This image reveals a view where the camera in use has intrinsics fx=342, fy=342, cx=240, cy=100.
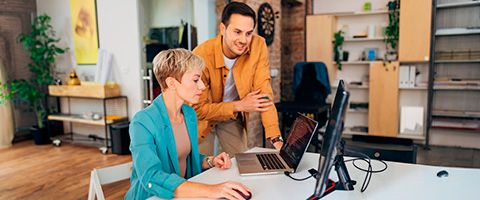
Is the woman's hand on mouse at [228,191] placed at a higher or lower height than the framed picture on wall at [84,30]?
lower

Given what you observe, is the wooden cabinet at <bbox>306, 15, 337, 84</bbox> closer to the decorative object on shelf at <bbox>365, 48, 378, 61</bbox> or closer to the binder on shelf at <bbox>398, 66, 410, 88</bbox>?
the decorative object on shelf at <bbox>365, 48, 378, 61</bbox>

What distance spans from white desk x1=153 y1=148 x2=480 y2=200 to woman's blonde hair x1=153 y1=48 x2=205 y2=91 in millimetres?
470

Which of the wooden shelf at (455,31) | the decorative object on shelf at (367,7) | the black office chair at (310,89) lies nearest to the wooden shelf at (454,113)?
the wooden shelf at (455,31)

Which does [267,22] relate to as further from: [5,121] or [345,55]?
[5,121]

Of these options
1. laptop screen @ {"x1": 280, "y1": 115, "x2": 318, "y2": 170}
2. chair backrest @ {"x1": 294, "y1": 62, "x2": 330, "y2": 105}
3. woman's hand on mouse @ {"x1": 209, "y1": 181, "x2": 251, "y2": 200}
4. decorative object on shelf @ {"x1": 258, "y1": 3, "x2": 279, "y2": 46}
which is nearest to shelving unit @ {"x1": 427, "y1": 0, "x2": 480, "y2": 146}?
chair backrest @ {"x1": 294, "y1": 62, "x2": 330, "y2": 105}

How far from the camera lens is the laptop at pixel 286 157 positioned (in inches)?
59.2

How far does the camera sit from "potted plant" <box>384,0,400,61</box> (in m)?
4.98

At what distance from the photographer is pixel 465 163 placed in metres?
4.14

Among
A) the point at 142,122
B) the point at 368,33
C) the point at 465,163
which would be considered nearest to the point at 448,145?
the point at 465,163

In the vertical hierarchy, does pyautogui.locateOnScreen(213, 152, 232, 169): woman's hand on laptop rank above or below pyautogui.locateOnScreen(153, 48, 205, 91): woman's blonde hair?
below

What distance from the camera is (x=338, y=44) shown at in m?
5.33

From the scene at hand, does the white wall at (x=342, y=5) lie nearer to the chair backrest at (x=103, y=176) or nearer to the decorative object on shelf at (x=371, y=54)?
the decorative object on shelf at (x=371, y=54)

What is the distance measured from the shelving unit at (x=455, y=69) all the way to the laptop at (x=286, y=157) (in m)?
3.90

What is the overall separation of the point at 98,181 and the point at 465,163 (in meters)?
4.28
